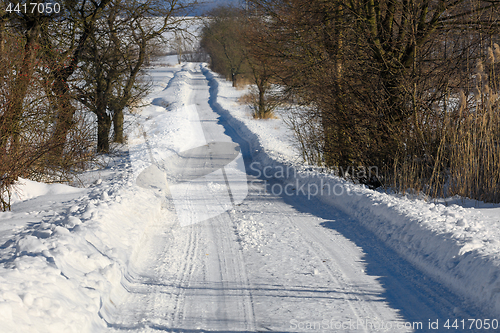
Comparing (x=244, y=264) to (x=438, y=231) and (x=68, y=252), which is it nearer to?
(x=68, y=252)

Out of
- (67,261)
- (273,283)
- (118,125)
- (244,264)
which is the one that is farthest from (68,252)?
Answer: (118,125)

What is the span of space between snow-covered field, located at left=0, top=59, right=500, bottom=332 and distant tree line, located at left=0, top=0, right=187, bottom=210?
0.95 metres

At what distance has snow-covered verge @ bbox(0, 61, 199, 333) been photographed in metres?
2.94

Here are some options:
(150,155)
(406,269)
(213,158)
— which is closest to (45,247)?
(406,269)

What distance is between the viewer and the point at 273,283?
4.18 meters

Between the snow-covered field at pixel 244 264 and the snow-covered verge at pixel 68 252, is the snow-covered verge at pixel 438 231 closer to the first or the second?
the snow-covered field at pixel 244 264

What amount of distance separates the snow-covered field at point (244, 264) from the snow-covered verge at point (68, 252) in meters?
0.02

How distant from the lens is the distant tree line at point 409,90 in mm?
6727

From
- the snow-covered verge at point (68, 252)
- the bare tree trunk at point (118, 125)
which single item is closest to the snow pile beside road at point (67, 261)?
the snow-covered verge at point (68, 252)

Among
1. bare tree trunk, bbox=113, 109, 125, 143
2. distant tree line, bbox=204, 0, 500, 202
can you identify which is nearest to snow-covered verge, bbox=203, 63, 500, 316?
distant tree line, bbox=204, 0, 500, 202

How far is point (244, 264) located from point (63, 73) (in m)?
7.98

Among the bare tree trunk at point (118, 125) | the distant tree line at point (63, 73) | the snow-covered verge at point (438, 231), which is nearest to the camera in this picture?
the snow-covered verge at point (438, 231)

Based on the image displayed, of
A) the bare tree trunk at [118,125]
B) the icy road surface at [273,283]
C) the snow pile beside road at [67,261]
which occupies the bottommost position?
the icy road surface at [273,283]

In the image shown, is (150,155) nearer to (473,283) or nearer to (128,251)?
(128,251)
